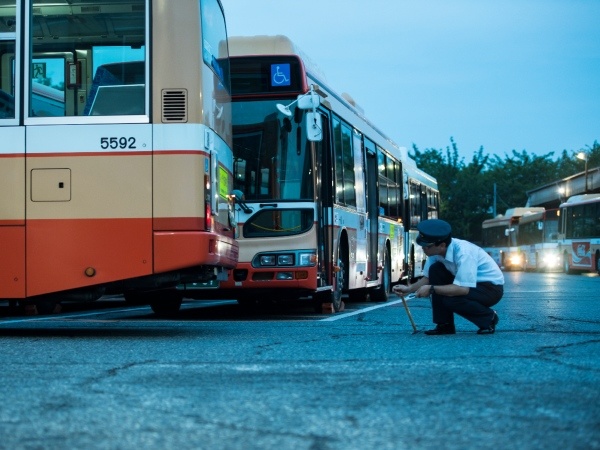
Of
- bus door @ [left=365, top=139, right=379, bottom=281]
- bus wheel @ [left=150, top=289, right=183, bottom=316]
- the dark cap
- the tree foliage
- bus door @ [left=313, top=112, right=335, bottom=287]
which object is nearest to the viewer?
the dark cap

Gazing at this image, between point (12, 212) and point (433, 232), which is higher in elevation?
point (12, 212)

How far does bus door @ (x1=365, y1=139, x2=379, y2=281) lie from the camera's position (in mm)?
19188

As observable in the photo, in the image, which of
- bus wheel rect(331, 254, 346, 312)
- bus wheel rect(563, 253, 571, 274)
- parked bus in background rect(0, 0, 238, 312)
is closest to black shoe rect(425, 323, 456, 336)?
parked bus in background rect(0, 0, 238, 312)

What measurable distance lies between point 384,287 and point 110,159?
1142 centimetres

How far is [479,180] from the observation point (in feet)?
347

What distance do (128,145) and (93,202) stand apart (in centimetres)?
59

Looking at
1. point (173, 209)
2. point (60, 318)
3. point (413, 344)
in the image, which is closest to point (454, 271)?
point (413, 344)

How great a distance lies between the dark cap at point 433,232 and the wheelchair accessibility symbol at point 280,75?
486 cm

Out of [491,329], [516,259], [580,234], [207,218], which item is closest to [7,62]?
[207,218]

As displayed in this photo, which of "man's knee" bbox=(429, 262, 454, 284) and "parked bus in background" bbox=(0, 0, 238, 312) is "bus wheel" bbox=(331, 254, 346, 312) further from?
"parked bus in background" bbox=(0, 0, 238, 312)

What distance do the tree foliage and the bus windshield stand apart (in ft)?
281

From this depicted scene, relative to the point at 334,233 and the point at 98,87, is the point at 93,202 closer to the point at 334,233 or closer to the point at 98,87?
the point at 98,87

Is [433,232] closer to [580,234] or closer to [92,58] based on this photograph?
[92,58]

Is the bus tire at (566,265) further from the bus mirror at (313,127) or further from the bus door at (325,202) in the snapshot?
the bus mirror at (313,127)
